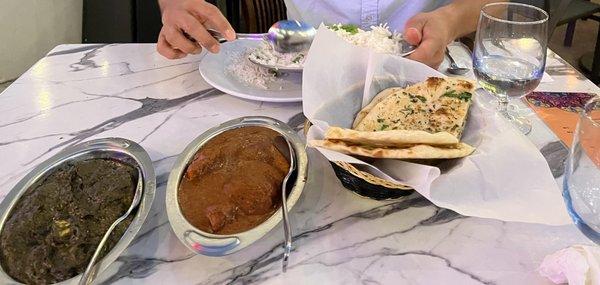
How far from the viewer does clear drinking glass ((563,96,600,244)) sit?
62cm

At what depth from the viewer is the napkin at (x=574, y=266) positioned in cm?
64

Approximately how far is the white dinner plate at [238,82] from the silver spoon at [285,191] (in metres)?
0.25

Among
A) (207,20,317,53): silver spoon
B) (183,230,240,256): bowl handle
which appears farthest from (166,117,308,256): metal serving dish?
(207,20,317,53): silver spoon

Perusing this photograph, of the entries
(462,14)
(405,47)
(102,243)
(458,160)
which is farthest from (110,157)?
(462,14)

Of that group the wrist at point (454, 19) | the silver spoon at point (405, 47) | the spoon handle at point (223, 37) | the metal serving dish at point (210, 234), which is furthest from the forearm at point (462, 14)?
the metal serving dish at point (210, 234)

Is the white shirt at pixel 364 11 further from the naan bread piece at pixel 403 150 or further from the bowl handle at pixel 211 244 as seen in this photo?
the bowl handle at pixel 211 244

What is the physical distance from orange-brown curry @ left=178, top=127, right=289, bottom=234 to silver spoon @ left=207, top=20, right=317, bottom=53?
44cm

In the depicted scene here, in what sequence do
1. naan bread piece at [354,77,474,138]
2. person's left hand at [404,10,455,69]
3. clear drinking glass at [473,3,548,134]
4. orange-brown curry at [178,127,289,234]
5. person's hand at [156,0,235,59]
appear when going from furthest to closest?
person's hand at [156,0,235,59], person's left hand at [404,10,455,69], clear drinking glass at [473,3,548,134], naan bread piece at [354,77,474,138], orange-brown curry at [178,127,289,234]

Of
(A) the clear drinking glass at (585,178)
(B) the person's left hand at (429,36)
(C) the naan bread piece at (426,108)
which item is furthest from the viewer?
(B) the person's left hand at (429,36)

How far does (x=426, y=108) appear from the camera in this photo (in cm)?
87

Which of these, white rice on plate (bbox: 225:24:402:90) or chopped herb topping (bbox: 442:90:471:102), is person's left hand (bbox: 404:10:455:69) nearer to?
white rice on plate (bbox: 225:24:402:90)

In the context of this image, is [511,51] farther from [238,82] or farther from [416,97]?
[238,82]

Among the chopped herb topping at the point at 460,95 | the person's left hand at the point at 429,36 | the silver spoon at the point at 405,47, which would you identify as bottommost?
the chopped herb topping at the point at 460,95

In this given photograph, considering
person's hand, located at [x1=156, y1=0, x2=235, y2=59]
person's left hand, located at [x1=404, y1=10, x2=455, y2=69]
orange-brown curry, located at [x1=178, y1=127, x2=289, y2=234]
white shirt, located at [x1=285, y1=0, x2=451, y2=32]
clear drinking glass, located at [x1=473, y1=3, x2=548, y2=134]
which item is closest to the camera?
orange-brown curry, located at [x1=178, y1=127, x2=289, y2=234]
